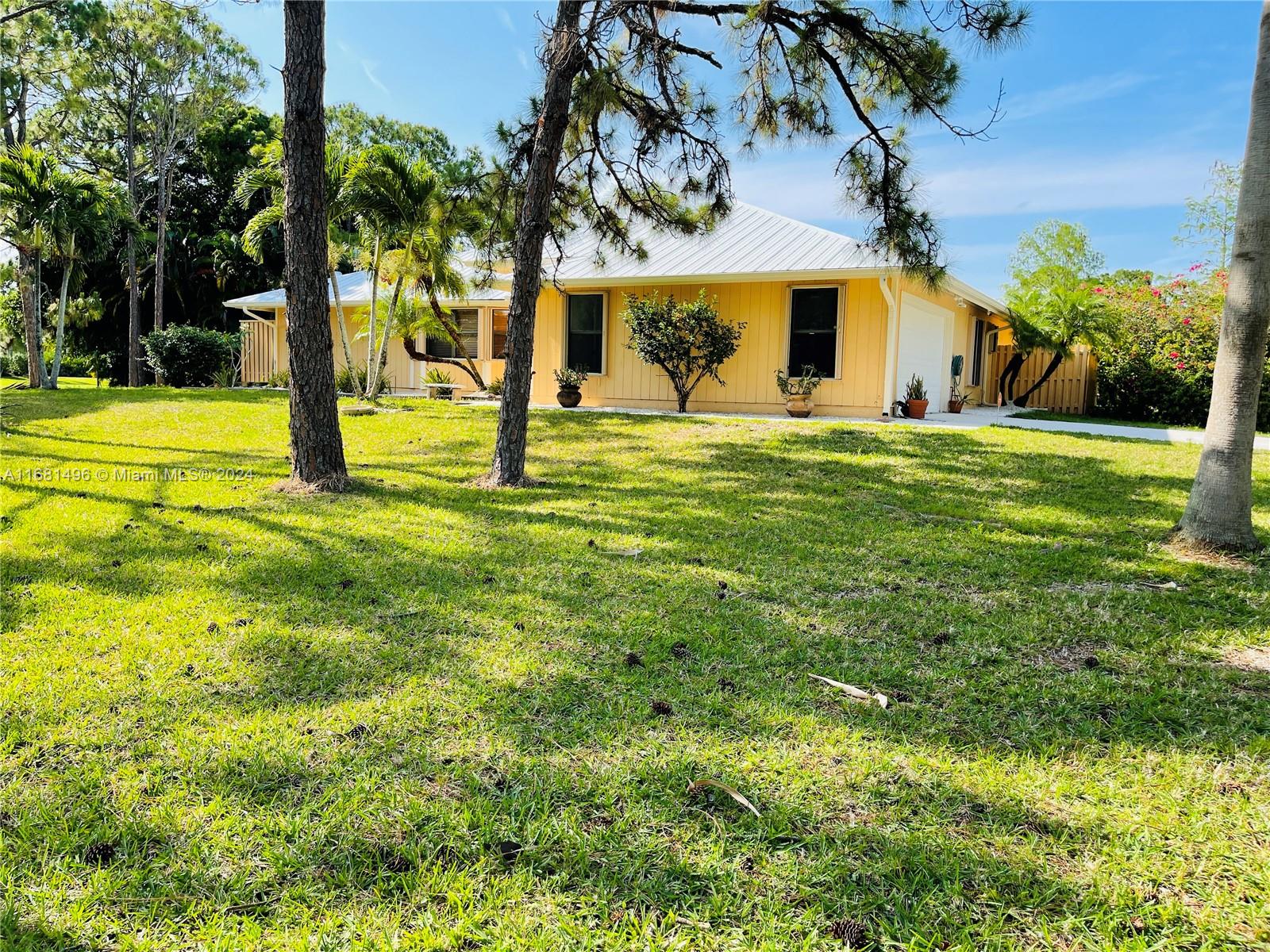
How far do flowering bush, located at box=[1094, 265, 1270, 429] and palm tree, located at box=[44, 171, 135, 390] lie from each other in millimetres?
Result: 21074

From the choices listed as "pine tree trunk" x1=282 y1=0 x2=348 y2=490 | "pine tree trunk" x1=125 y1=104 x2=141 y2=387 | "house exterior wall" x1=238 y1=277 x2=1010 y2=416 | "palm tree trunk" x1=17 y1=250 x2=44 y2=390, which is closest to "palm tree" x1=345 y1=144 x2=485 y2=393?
"house exterior wall" x1=238 y1=277 x2=1010 y2=416

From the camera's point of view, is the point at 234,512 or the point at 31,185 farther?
the point at 31,185

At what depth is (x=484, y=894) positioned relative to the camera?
171 cm

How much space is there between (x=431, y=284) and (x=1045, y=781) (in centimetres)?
1447

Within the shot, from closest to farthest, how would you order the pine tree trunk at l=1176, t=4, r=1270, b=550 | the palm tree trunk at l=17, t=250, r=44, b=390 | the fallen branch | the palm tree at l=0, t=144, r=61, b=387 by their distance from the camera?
1. the fallen branch
2. the pine tree trunk at l=1176, t=4, r=1270, b=550
3. the palm tree at l=0, t=144, r=61, b=387
4. the palm tree trunk at l=17, t=250, r=44, b=390

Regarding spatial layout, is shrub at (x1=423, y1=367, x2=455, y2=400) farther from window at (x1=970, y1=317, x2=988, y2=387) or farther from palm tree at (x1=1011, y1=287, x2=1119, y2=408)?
window at (x1=970, y1=317, x2=988, y2=387)

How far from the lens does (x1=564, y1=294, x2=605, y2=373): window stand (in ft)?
47.1

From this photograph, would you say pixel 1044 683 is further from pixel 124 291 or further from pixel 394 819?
pixel 124 291

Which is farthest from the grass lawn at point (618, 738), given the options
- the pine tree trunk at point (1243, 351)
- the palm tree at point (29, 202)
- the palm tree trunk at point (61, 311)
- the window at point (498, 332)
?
the palm tree at point (29, 202)

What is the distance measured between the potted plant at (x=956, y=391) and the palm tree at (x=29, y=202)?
1886 cm

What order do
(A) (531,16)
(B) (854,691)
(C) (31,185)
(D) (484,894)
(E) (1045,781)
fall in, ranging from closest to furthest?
(D) (484,894), (E) (1045,781), (B) (854,691), (A) (531,16), (C) (31,185)

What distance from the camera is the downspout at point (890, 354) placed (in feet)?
Answer: 39.6

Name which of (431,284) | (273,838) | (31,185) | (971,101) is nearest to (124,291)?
(31,185)

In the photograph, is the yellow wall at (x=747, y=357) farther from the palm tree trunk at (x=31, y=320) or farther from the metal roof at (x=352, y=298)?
the palm tree trunk at (x=31, y=320)
